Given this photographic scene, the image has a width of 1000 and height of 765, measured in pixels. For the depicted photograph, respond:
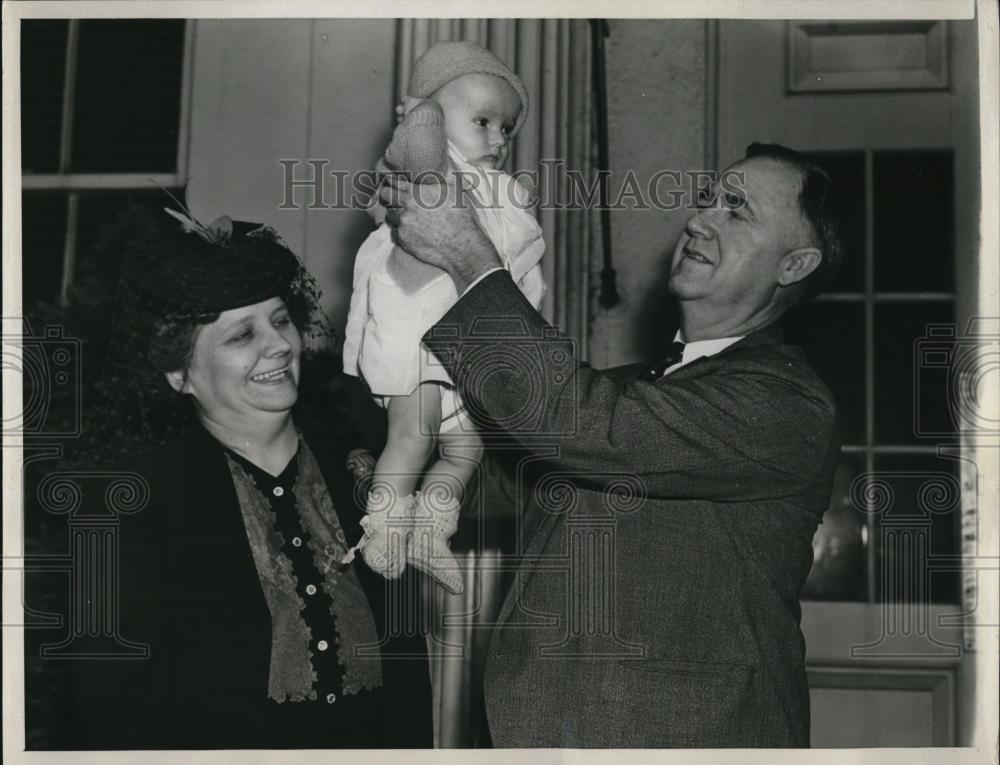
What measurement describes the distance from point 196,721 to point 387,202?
992 mm

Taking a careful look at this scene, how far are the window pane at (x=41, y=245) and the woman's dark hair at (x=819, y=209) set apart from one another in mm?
1388

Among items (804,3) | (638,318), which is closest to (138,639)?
(638,318)

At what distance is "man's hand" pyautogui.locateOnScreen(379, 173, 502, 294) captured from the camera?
204 cm

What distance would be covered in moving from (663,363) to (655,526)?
0.30 m

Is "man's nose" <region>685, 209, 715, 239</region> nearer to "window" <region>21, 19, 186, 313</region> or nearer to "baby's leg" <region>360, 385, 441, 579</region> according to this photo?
"baby's leg" <region>360, 385, 441, 579</region>

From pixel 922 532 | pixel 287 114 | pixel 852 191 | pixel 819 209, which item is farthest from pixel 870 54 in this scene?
pixel 287 114

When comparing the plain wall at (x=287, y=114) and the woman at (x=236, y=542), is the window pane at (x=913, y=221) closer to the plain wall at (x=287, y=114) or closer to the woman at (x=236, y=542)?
the plain wall at (x=287, y=114)

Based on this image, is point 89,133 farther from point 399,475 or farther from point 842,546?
point 842,546

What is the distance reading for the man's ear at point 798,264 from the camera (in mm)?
2250

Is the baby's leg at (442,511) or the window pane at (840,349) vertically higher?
the window pane at (840,349)

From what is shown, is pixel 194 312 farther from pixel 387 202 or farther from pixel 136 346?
pixel 387 202

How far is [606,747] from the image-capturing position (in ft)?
6.79

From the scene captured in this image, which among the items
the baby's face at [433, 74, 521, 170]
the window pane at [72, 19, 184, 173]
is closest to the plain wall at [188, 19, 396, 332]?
→ the window pane at [72, 19, 184, 173]

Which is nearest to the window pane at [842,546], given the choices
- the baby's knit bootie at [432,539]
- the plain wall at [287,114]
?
the baby's knit bootie at [432,539]
